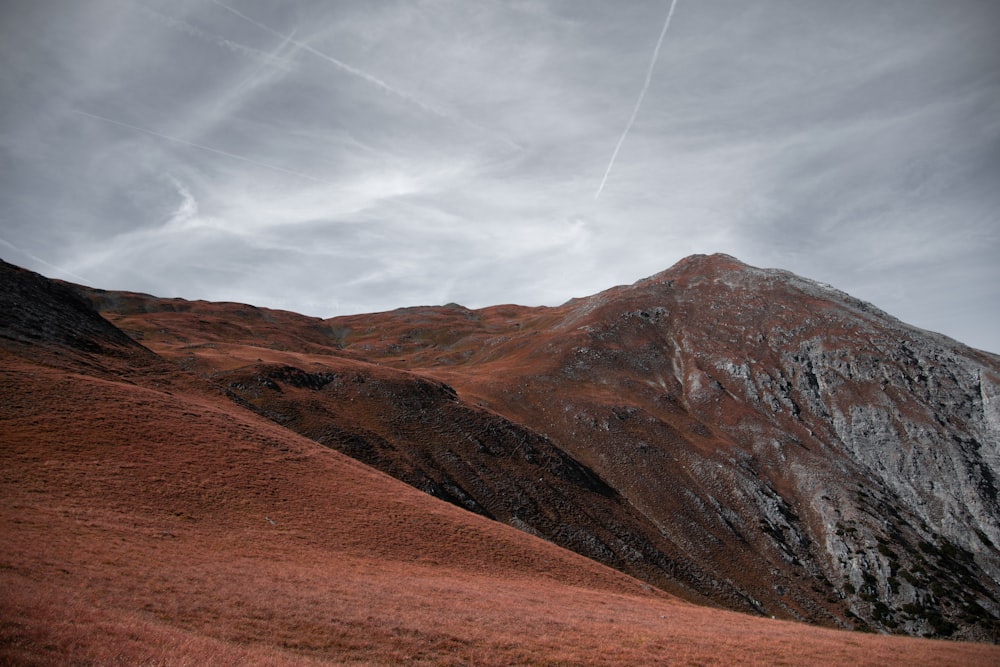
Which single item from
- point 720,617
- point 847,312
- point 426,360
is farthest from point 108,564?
point 847,312

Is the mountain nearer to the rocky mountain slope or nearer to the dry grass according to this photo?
the dry grass

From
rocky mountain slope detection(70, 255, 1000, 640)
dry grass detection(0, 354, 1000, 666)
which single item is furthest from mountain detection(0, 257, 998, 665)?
rocky mountain slope detection(70, 255, 1000, 640)

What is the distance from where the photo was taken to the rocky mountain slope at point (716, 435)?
67.3m

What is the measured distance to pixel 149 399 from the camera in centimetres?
4381

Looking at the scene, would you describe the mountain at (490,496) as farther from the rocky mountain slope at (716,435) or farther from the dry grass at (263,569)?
the rocky mountain slope at (716,435)

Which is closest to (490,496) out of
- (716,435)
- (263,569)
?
(263,569)

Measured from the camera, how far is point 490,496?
212 feet

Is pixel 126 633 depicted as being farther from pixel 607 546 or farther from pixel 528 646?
pixel 607 546

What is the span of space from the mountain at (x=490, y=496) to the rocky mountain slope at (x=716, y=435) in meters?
0.55

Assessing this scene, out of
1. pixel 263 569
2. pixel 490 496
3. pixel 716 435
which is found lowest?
pixel 263 569

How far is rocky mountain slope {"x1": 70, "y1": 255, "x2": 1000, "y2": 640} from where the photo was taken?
67312mm

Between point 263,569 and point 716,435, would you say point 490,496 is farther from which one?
point 716,435

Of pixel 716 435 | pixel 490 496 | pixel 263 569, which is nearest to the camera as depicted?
pixel 263 569

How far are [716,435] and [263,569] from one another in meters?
94.5
